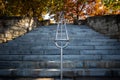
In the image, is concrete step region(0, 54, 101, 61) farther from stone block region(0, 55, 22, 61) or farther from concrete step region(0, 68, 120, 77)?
concrete step region(0, 68, 120, 77)

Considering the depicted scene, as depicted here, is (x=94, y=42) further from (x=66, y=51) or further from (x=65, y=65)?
(x=65, y=65)

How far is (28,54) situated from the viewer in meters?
6.68

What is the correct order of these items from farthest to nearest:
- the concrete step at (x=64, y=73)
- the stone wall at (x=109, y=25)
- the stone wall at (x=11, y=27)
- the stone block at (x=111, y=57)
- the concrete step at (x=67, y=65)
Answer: the stone wall at (x=109, y=25) < the stone wall at (x=11, y=27) < the stone block at (x=111, y=57) < the concrete step at (x=67, y=65) < the concrete step at (x=64, y=73)

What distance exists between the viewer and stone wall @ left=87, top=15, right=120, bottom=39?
865cm

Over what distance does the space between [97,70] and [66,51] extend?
192cm

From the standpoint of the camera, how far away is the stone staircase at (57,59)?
16.7 feet

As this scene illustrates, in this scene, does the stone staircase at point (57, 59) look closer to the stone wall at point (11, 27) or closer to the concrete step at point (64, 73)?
the concrete step at point (64, 73)

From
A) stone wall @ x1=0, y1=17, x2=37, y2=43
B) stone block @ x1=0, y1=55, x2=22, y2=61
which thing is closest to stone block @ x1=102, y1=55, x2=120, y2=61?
stone block @ x1=0, y1=55, x2=22, y2=61

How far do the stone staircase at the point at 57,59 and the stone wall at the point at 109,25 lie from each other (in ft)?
3.18

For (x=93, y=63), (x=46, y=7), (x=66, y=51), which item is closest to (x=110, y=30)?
(x=66, y=51)

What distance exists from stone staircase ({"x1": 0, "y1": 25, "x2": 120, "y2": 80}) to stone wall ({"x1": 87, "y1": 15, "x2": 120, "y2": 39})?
0.97 metres

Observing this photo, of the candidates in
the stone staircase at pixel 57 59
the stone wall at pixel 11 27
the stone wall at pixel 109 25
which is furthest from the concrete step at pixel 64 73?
the stone wall at pixel 109 25

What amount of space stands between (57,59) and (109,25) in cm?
408

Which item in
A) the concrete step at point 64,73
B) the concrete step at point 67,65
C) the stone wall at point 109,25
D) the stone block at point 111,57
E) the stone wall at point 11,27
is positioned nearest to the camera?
the concrete step at point 64,73
